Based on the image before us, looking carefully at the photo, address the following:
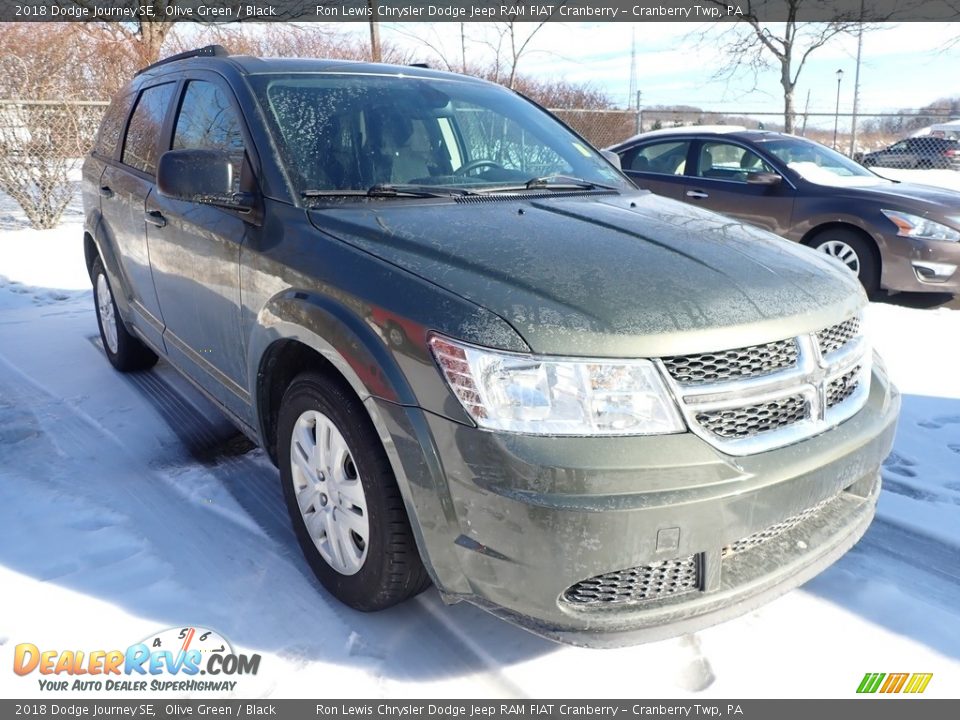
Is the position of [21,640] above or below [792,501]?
below

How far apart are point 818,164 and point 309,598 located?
667 centimetres

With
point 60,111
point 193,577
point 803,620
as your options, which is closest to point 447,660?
point 193,577

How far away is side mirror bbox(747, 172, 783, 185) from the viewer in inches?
267

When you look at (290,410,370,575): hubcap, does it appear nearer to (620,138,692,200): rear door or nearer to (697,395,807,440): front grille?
(697,395,807,440): front grille

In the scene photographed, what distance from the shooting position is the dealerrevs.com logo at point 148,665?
2.16 meters

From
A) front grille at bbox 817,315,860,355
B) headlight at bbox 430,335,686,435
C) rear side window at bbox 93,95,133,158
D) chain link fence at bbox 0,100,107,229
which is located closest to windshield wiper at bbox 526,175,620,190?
front grille at bbox 817,315,860,355

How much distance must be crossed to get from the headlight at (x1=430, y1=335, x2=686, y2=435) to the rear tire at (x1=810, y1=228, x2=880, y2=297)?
17.1 ft

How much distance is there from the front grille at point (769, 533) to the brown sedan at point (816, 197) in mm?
3792

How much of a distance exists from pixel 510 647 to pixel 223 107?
93.2 inches

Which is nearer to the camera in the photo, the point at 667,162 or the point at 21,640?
the point at 21,640

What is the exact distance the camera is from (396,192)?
265cm

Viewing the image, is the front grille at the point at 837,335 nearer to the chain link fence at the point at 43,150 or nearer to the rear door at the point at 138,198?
the rear door at the point at 138,198

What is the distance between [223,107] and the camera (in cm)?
300

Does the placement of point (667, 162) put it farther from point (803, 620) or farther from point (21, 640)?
point (21, 640)
